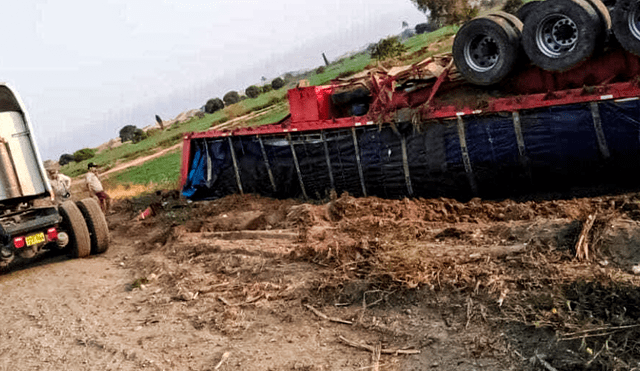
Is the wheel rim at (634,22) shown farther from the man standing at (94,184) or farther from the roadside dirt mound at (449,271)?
the man standing at (94,184)

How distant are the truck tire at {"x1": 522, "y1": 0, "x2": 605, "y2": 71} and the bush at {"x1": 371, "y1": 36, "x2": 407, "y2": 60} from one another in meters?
22.6

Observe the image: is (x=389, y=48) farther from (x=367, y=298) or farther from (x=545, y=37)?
(x=367, y=298)

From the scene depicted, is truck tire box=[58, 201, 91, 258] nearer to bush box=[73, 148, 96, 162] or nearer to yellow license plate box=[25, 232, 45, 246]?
yellow license plate box=[25, 232, 45, 246]

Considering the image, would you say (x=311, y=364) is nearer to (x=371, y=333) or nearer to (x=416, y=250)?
(x=371, y=333)

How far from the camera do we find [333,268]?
6496 mm

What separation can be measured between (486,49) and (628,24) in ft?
6.75

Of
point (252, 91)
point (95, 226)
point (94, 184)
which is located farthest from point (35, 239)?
point (252, 91)

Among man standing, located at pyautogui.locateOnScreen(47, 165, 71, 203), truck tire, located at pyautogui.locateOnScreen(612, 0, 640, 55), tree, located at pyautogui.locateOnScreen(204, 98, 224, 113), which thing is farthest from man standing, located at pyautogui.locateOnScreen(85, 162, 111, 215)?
tree, located at pyautogui.locateOnScreen(204, 98, 224, 113)

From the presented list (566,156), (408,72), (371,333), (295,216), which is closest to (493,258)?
(371,333)

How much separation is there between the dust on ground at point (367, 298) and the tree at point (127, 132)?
43479 millimetres

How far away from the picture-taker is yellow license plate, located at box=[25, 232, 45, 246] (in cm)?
844

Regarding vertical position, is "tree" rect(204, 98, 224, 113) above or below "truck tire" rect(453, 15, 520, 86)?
above

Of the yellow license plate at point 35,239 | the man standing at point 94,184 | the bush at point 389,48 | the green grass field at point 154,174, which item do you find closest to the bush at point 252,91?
the bush at point 389,48

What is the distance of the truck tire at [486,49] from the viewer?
26.9 feet
